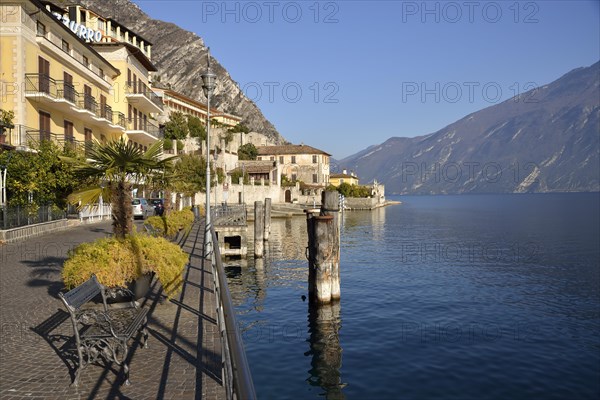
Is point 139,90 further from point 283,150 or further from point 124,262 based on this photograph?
point 283,150

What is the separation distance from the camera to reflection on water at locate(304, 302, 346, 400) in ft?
40.1

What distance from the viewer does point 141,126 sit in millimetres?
46500

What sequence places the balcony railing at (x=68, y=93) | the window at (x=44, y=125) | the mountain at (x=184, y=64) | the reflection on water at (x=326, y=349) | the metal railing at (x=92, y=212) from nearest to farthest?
the reflection on water at (x=326, y=349) → the window at (x=44, y=125) → the balcony railing at (x=68, y=93) → the metal railing at (x=92, y=212) → the mountain at (x=184, y=64)

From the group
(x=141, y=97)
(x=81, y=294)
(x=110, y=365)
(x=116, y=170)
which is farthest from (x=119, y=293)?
(x=141, y=97)

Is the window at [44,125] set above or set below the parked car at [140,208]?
above

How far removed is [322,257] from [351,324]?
260 centimetres

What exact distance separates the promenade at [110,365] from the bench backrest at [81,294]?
87 cm

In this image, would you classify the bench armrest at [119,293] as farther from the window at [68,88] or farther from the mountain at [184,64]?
the mountain at [184,64]

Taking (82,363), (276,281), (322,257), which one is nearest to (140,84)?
(276,281)

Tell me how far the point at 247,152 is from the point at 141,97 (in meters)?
56.9

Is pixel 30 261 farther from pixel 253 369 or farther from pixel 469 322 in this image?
pixel 469 322

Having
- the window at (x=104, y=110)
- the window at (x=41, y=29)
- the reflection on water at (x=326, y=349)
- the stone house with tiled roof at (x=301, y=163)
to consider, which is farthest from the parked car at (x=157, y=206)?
the stone house with tiled roof at (x=301, y=163)

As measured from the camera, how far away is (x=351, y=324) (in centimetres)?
1712

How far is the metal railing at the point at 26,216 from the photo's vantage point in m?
22.5
